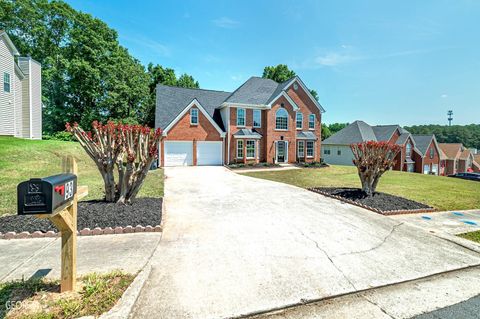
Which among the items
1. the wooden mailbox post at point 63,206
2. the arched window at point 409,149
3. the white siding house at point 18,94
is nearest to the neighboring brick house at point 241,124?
the white siding house at point 18,94

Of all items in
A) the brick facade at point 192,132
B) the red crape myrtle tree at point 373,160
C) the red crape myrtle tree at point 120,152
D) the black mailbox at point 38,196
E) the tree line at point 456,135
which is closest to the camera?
the black mailbox at point 38,196

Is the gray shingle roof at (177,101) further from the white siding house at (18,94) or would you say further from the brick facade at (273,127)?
the white siding house at (18,94)

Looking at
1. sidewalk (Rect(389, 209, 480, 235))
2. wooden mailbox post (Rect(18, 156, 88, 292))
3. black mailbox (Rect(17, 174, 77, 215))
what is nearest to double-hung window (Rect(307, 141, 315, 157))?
sidewalk (Rect(389, 209, 480, 235))

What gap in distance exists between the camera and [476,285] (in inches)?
149

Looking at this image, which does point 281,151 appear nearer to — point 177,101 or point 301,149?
point 301,149

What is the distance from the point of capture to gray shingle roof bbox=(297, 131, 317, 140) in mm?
24688

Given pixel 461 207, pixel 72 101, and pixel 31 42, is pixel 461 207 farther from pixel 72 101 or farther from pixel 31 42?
pixel 31 42

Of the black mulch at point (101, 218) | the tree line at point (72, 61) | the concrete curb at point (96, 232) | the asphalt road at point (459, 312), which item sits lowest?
the asphalt road at point (459, 312)

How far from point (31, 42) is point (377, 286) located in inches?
1719

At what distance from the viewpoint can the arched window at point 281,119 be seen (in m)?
23.7

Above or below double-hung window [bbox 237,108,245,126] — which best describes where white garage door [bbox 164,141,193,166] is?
below

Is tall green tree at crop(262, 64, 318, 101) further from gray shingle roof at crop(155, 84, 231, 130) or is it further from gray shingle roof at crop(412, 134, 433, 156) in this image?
gray shingle roof at crop(412, 134, 433, 156)

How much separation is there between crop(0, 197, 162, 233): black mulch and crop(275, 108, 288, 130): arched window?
734 inches

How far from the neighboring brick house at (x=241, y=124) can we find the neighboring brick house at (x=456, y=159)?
35322mm
